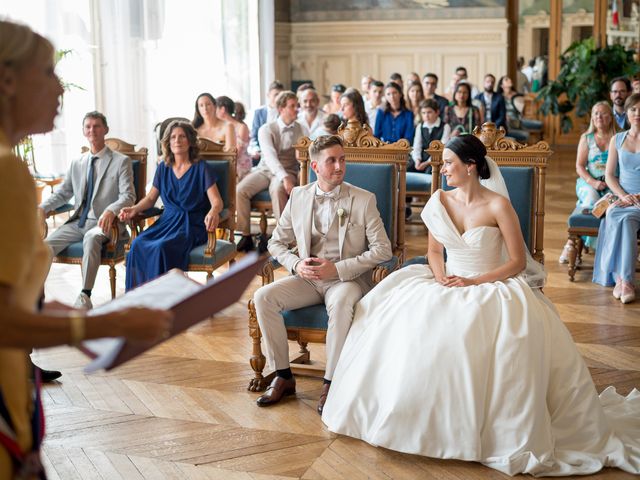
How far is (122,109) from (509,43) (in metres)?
9.23

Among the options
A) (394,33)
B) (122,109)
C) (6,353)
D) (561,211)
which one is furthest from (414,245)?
(394,33)

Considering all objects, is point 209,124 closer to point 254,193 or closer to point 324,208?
point 254,193

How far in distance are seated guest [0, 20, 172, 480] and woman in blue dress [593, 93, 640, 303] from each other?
5136 millimetres

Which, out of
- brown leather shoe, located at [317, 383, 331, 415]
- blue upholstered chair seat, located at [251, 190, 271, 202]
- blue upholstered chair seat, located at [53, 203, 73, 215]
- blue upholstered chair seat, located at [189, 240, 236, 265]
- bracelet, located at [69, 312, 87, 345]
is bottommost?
brown leather shoe, located at [317, 383, 331, 415]

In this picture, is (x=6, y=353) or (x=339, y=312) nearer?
(x=6, y=353)

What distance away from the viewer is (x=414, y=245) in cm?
796

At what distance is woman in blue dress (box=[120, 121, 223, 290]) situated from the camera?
5.83 m

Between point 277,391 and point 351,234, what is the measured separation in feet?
2.81

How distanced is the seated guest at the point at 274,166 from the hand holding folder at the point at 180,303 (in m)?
5.69

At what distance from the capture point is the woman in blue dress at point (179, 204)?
583 cm

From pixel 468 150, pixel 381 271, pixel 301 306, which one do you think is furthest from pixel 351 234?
pixel 468 150

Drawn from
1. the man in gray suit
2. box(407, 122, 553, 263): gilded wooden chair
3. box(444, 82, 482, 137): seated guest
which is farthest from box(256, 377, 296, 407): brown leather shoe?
box(444, 82, 482, 137): seated guest

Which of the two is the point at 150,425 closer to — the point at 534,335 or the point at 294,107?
the point at 534,335

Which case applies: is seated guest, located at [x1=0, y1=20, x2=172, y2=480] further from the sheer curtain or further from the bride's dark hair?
the sheer curtain
